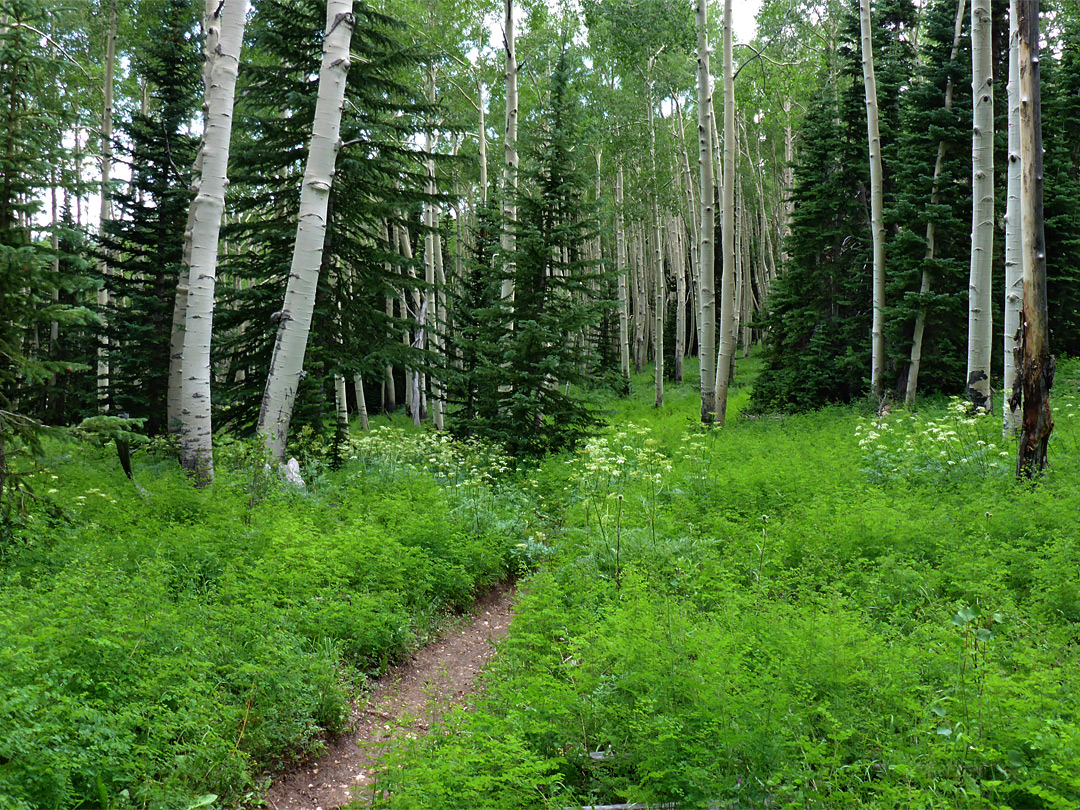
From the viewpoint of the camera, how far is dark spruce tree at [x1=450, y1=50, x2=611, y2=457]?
1097 centimetres

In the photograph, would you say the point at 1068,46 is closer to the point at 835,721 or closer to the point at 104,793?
the point at 835,721

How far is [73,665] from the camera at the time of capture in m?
3.40

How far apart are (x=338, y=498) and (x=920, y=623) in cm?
628

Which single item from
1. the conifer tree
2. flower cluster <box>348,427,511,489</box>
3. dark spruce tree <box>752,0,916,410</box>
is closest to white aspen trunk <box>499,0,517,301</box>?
flower cluster <box>348,427,511,489</box>

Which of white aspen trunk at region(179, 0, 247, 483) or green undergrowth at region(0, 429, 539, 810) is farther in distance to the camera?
white aspen trunk at region(179, 0, 247, 483)

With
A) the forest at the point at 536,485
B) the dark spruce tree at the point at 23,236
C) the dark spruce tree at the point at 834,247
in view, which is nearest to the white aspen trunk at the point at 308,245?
the forest at the point at 536,485

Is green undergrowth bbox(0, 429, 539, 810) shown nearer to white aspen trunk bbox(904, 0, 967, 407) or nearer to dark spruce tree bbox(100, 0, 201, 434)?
dark spruce tree bbox(100, 0, 201, 434)

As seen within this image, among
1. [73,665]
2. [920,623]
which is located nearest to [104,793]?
[73,665]

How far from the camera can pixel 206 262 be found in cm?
729

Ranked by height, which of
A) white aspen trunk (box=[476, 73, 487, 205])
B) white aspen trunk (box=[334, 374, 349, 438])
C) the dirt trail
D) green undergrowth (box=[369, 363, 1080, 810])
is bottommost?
the dirt trail

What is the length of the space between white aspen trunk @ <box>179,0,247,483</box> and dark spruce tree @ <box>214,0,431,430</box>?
259cm

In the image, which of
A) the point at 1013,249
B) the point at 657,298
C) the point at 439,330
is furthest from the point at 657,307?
the point at 1013,249

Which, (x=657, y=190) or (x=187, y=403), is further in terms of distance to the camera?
(x=657, y=190)

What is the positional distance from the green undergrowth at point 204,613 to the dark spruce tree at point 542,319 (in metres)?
2.95
